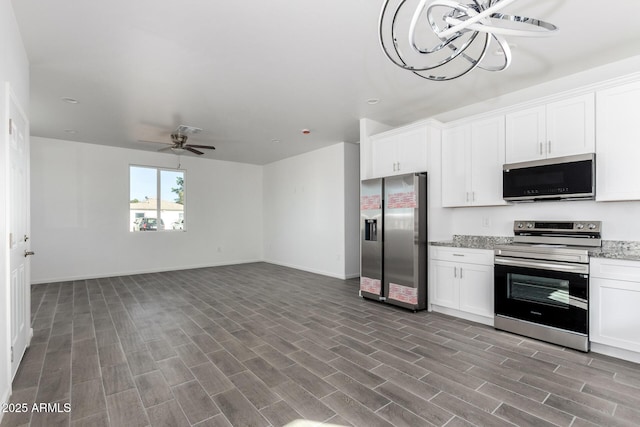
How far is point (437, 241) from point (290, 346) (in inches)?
91.6

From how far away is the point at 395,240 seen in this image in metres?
4.29

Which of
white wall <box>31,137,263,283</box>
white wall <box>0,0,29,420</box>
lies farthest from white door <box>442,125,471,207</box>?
white wall <box>31,137,263,283</box>

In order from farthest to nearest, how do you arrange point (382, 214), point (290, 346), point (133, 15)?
point (382, 214) → point (290, 346) → point (133, 15)

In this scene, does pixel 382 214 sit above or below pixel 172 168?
below

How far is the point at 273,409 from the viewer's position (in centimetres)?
207

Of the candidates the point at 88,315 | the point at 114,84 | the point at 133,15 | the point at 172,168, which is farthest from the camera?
the point at 172,168

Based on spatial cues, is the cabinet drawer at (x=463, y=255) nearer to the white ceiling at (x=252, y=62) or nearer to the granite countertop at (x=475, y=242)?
the granite countertop at (x=475, y=242)

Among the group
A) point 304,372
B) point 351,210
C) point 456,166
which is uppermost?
point 456,166

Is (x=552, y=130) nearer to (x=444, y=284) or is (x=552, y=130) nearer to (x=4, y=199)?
(x=444, y=284)

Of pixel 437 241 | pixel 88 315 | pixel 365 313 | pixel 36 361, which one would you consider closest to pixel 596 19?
pixel 437 241

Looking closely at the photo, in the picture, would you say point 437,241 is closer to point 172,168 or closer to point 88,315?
point 88,315

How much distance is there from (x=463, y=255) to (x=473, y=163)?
1140 mm

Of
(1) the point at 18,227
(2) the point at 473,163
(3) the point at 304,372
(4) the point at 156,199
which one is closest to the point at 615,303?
(2) the point at 473,163

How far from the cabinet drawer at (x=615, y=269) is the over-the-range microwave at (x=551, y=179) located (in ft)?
2.12
